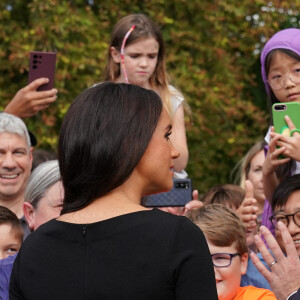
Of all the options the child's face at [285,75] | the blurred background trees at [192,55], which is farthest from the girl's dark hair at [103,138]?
the blurred background trees at [192,55]

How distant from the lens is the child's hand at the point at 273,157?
4516 millimetres

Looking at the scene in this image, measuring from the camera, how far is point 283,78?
4770 mm

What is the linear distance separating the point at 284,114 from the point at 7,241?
5.65ft

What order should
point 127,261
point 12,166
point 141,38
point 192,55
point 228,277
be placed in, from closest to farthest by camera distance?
point 127,261 < point 228,277 < point 12,166 < point 141,38 < point 192,55

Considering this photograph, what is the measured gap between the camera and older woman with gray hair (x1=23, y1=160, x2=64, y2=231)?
3842 millimetres

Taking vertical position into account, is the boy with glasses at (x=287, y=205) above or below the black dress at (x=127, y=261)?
below

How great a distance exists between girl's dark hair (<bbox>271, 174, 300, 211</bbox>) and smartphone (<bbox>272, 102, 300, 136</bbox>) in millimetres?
266

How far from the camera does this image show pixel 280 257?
3217 mm

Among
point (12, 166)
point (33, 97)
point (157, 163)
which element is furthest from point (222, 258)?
point (33, 97)

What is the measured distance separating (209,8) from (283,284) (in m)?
6.28

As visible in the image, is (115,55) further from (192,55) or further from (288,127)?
(192,55)

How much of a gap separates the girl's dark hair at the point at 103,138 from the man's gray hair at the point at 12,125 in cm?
293

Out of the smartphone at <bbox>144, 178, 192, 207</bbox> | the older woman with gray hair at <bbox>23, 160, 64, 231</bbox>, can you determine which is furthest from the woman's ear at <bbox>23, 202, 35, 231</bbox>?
the smartphone at <bbox>144, 178, 192, 207</bbox>

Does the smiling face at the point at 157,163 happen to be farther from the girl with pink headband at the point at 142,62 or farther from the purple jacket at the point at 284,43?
the girl with pink headband at the point at 142,62
